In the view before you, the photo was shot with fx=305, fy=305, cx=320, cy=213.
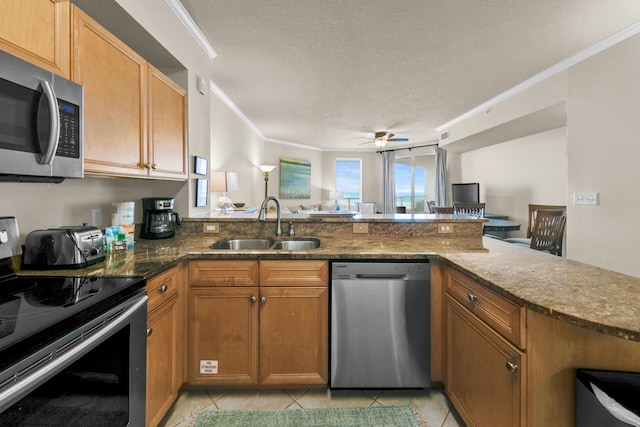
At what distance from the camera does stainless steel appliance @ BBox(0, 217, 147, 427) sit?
0.73m

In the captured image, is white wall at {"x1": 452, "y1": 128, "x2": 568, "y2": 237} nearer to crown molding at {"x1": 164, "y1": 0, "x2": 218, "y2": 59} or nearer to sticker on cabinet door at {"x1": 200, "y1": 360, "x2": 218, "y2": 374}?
crown molding at {"x1": 164, "y1": 0, "x2": 218, "y2": 59}

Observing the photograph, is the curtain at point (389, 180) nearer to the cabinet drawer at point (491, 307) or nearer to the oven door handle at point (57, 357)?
the cabinet drawer at point (491, 307)

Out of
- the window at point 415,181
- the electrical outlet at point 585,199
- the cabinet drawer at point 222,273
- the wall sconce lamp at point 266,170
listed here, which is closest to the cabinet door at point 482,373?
the cabinet drawer at point 222,273

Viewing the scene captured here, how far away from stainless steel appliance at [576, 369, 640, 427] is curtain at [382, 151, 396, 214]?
26.1 feet

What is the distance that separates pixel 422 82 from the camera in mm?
3762

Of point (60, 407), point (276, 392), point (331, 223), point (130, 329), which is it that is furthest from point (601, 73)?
point (60, 407)

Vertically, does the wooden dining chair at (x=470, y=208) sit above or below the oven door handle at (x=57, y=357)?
above

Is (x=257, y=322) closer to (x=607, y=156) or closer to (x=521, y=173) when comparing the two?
(x=607, y=156)

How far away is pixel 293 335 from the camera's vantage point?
6.05ft

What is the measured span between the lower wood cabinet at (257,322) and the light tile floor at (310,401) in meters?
0.10

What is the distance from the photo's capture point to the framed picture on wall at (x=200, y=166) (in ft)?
8.28

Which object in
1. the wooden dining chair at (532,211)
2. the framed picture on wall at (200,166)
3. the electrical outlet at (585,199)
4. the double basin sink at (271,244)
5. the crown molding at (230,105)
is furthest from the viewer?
the wooden dining chair at (532,211)

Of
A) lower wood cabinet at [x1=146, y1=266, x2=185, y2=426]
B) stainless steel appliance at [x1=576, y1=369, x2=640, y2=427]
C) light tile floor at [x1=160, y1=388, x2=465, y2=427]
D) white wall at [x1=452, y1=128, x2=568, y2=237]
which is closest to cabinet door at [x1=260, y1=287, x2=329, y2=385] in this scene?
light tile floor at [x1=160, y1=388, x2=465, y2=427]

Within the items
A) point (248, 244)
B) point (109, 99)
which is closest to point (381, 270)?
point (248, 244)
